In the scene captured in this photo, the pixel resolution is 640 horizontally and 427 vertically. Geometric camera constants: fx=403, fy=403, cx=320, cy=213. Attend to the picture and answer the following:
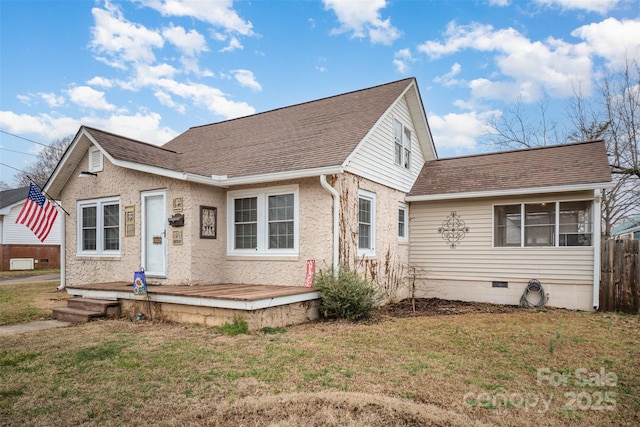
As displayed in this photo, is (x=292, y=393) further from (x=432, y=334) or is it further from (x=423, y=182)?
(x=423, y=182)

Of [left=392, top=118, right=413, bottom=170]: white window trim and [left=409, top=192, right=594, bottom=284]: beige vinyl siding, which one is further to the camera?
[left=392, top=118, right=413, bottom=170]: white window trim

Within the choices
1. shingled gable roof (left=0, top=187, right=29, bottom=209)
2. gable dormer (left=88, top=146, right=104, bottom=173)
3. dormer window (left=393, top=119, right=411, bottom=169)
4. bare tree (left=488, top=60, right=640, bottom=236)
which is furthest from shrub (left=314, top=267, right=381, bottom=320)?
shingled gable roof (left=0, top=187, right=29, bottom=209)

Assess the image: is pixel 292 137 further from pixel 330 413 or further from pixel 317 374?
pixel 330 413

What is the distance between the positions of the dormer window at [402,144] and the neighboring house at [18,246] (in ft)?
71.8

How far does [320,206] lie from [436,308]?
385 centimetres

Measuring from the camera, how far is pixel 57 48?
1444 centimetres

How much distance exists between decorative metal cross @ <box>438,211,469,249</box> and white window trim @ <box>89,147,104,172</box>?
9158mm

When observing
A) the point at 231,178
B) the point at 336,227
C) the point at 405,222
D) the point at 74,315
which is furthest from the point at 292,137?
the point at 74,315

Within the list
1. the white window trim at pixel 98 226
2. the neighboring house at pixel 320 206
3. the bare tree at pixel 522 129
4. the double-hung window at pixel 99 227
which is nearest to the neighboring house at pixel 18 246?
the neighboring house at pixel 320 206

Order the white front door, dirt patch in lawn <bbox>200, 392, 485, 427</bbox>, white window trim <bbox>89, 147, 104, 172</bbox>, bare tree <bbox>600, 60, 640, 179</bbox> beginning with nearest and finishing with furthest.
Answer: dirt patch in lawn <bbox>200, 392, 485, 427</bbox>, the white front door, white window trim <bbox>89, 147, 104, 172</bbox>, bare tree <bbox>600, 60, 640, 179</bbox>

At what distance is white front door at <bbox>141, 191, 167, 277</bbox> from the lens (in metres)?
9.06

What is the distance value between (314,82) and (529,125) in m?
11.3

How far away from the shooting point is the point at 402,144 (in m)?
11.3

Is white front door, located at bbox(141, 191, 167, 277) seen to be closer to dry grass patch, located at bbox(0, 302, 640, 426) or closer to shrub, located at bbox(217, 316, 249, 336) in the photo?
dry grass patch, located at bbox(0, 302, 640, 426)
